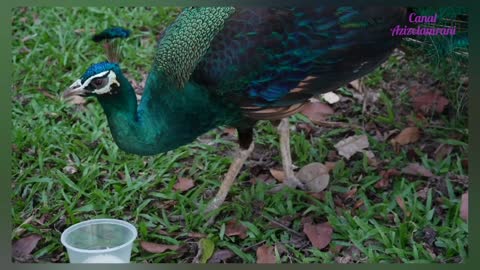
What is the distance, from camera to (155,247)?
2.61m

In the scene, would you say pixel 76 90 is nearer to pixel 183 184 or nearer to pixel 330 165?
pixel 183 184

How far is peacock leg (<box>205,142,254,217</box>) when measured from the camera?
272cm

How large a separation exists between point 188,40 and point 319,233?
2.78 feet

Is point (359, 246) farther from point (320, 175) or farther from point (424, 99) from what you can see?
point (424, 99)

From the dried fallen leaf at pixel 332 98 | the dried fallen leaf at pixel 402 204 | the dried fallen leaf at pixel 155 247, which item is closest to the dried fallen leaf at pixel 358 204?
the dried fallen leaf at pixel 402 204

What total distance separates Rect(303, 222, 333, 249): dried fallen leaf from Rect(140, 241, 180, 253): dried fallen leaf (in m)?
0.48

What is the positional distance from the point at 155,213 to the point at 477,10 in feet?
4.61

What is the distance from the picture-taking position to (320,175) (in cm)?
282

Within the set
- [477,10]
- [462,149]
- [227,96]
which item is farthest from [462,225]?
[227,96]

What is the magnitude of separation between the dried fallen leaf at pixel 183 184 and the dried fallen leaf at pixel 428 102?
0.95 m

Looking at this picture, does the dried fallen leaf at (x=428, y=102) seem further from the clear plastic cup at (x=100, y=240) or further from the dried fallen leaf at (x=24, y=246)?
the dried fallen leaf at (x=24, y=246)

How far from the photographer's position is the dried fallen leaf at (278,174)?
283 centimetres

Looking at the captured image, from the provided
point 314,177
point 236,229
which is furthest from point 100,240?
point 314,177

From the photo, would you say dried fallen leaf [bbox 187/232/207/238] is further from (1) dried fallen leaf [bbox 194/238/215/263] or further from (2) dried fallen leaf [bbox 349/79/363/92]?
(2) dried fallen leaf [bbox 349/79/363/92]
